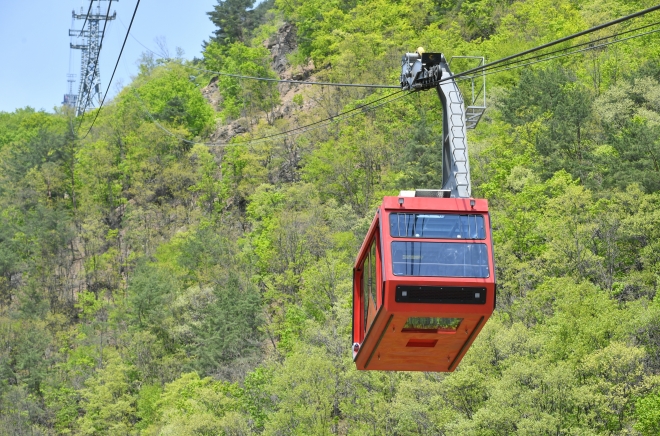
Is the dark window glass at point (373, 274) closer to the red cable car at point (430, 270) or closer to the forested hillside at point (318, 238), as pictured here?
the red cable car at point (430, 270)

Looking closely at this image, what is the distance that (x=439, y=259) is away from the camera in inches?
583

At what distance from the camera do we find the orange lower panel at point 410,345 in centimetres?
1534

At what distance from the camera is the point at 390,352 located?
1642 cm

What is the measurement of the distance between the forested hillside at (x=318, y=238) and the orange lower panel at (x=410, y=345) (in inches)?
426

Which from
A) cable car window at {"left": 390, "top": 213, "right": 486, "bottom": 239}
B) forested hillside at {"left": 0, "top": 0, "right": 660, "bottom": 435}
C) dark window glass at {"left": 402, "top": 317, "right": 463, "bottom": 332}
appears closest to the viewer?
cable car window at {"left": 390, "top": 213, "right": 486, "bottom": 239}

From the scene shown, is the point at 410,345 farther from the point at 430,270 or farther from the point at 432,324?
the point at 430,270

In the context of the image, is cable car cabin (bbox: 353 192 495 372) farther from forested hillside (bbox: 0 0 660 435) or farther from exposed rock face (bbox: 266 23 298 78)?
exposed rock face (bbox: 266 23 298 78)

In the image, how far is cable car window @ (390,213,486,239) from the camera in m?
14.8

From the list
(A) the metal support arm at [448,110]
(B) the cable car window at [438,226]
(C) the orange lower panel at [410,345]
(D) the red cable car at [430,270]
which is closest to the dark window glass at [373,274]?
(D) the red cable car at [430,270]

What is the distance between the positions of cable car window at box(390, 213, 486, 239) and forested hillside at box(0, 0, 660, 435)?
1281 cm

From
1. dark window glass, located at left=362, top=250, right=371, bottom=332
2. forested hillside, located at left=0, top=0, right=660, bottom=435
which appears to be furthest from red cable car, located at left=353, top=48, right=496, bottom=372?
forested hillside, located at left=0, top=0, right=660, bottom=435

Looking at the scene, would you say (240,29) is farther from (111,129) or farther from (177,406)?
(177,406)

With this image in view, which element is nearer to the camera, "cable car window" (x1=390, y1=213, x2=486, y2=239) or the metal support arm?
"cable car window" (x1=390, y1=213, x2=486, y2=239)

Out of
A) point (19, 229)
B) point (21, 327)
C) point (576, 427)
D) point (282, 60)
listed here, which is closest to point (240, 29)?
point (282, 60)
